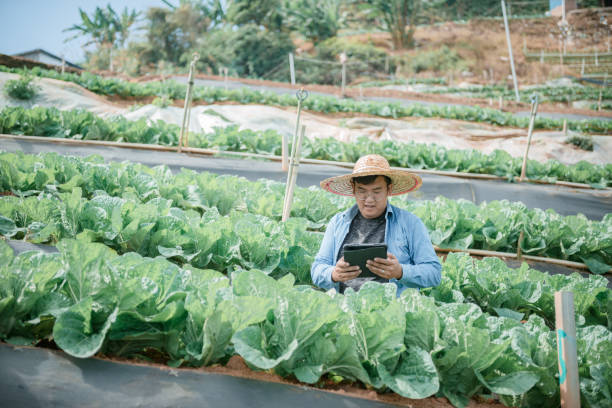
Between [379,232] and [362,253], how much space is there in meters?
0.42

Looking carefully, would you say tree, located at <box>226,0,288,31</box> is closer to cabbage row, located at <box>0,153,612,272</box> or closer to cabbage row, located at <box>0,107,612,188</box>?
cabbage row, located at <box>0,107,612,188</box>

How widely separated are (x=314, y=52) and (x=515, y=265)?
2956 centimetres

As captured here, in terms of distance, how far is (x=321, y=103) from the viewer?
16.1 metres

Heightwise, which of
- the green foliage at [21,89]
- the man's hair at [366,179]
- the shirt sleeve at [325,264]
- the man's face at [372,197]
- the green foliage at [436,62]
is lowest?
the shirt sleeve at [325,264]

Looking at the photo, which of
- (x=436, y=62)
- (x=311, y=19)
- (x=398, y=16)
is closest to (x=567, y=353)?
(x=436, y=62)

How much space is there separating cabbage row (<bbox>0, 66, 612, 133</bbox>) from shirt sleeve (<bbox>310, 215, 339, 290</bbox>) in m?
13.8

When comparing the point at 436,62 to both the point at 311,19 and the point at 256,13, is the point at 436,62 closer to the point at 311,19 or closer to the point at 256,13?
the point at 311,19

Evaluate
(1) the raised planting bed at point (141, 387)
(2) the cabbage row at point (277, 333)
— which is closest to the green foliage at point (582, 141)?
(2) the cabbage row at point (277, 333)

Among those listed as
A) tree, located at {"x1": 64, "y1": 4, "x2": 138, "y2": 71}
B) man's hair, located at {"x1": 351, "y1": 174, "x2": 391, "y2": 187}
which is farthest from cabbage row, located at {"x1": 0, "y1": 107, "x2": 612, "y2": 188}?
tree, located at {"x1": 64, "y1": 4, "x2": 138, "y2": 71}

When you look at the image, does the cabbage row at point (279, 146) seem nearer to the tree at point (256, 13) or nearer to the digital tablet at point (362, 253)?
the digital tablet at point (362, 253)

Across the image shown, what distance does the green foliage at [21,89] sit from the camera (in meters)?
10.1

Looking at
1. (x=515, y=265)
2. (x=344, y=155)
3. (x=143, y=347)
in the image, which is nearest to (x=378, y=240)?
(x=143, y=347)

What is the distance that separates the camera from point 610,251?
4.23 metres

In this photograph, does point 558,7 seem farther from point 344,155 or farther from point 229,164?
point 229,164
